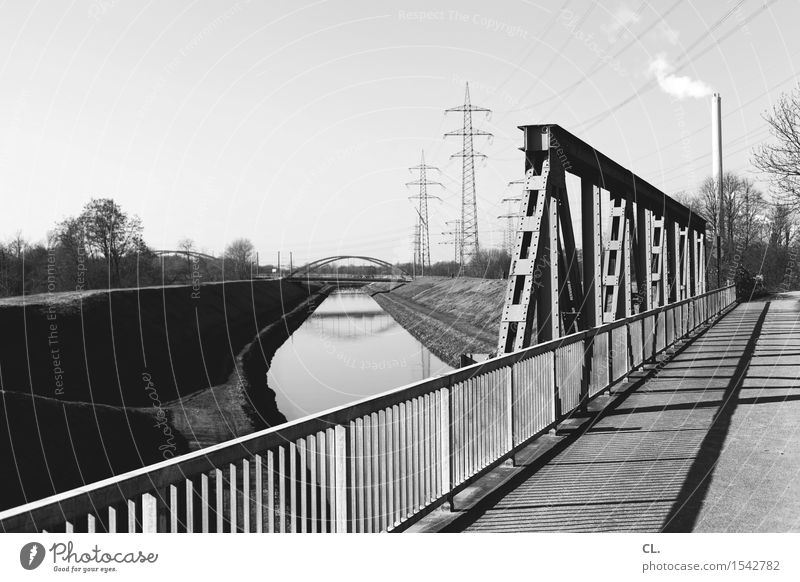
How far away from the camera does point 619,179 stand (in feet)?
47.8

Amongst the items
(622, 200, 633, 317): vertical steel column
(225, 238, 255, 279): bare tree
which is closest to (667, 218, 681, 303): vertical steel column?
(622, 200, 633, 317): vertical steel column

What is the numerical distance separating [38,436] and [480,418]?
11617mm

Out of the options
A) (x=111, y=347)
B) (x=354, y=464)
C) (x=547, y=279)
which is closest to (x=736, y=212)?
(x=111, y=347)

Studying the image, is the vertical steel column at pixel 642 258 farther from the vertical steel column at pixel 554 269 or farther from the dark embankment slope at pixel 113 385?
the dark embankment slope at pixel 113 385

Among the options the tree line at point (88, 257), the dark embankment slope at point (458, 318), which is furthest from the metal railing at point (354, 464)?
the tree line at point (88, 257)

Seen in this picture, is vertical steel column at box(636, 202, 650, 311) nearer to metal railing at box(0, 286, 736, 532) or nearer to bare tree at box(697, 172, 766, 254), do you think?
metal railing at box(0, 286, 736, 532)

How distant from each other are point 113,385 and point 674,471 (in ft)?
79.3

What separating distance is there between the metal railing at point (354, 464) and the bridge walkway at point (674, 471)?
527mm

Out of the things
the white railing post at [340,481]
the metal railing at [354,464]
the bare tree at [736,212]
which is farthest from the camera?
the bare tree at [736,212]

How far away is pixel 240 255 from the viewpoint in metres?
102

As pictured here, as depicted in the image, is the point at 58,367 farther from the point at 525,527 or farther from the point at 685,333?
the point at 525,527

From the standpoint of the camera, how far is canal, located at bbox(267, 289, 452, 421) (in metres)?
27.6

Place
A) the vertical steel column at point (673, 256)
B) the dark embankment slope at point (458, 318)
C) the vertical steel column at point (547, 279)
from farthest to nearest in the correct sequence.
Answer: the dark embankment slope at point (458, 318) → the vertical steel column at point (673, 256) → the vertical steel column at point (547, 279)

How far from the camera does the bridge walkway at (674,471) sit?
18.1ft
